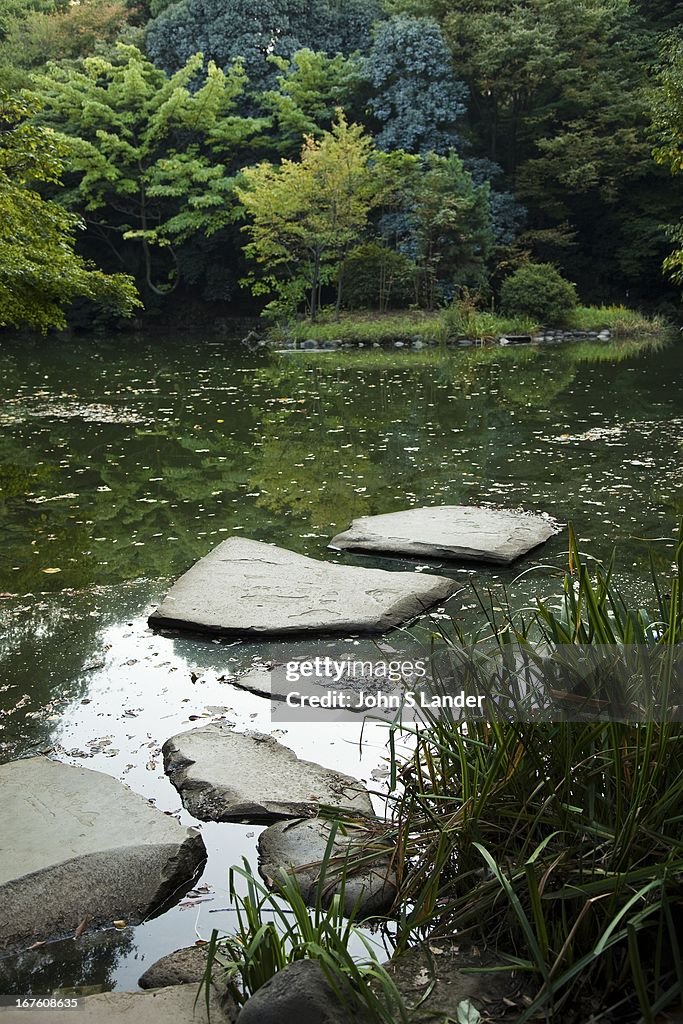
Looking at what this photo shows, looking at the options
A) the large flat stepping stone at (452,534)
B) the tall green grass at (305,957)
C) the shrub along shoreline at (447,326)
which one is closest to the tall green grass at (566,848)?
the tall green grass at (305,957)

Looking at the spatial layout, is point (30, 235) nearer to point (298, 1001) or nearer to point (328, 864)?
point (328, 864)

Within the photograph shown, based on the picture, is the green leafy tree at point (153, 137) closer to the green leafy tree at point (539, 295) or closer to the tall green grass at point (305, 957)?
the green leafy tree at point (539, 295)

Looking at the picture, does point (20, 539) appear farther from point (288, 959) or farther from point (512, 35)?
point (512, 35)

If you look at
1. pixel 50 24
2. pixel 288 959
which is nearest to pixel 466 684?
pixel 288 959

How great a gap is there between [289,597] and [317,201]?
55.4 feet

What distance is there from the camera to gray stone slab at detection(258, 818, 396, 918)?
2.15 metres

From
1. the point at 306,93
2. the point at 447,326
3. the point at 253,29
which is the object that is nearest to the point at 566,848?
the point at 447,326

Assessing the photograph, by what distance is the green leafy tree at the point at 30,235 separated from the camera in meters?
7.38

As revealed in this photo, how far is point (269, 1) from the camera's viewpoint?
22.8 meters

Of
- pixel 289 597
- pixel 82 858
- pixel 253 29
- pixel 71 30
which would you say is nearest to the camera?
pixel 82 858

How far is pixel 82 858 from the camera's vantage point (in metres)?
2.30

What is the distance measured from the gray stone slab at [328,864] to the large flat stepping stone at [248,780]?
9 cm

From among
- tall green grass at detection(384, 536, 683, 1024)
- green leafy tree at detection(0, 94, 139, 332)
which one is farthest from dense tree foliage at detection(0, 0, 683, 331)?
tall green grass at detection(384, 536, 683, 1024)

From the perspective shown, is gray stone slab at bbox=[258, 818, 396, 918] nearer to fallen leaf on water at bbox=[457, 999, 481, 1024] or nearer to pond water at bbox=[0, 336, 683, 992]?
pond water at bbox=[0, 336, 683, 992]
